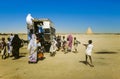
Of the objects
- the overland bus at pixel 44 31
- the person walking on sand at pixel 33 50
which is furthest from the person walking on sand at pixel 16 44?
the overland bus at pixel 44 31

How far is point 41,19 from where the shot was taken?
893 inches

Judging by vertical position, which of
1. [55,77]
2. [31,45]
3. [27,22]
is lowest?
[55,77]

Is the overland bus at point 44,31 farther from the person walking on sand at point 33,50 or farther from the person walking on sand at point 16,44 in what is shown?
the person walking on sand at point 33,50

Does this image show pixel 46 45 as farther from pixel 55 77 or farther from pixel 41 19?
pixel 55 77

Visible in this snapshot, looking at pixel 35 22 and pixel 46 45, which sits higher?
pixel 35 22

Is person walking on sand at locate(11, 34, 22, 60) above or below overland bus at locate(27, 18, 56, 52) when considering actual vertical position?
below

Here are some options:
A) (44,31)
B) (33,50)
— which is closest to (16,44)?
(33,50)

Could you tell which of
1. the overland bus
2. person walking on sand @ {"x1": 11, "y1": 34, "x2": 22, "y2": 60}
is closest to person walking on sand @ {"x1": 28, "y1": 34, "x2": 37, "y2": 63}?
person walking on sand @ {"x1": 11, "y1": 34, "x2": 22, "y2": 60}

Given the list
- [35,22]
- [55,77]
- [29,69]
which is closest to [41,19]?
[35,22]

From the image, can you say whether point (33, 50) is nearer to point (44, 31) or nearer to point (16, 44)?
point (16, 44)

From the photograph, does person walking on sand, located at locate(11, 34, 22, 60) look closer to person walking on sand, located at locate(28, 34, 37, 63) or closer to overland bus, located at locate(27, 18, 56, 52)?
person walking on sand, located at locate(28, 34, 37, 63)

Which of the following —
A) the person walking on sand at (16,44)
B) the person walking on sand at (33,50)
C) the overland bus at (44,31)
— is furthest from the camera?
the overland bus at (44,31)

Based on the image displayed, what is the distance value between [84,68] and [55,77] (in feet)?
9.61

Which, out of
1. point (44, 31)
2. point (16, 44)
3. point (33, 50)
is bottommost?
point (33, 50)
